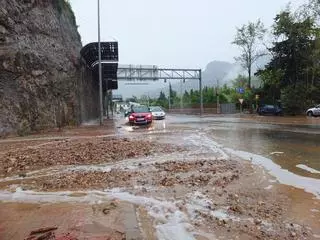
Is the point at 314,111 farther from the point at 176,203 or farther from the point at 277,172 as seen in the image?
the point at 176,203

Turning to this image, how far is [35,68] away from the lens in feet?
84.6

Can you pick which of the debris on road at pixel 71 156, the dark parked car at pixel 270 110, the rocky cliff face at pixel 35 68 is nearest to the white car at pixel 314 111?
the dark parked car at pixel 270 110

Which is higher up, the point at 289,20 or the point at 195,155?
the point at 289,20

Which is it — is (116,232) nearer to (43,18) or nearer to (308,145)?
(308,145)

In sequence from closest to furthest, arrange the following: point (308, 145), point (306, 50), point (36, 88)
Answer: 1. point (308, 145)
2. point (36, 88)
3. point (306, 50)

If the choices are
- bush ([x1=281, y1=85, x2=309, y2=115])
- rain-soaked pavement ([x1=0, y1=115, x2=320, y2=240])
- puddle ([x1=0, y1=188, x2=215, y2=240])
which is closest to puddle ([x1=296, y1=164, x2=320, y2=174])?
rain-soaked pavement ([x1=0, y1=115, x2=320, y2=240])

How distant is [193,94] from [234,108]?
29.6 meters

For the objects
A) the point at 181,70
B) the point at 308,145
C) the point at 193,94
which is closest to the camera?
the point at 308,145

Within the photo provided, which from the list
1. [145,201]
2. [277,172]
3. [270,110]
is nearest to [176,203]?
[145,201]

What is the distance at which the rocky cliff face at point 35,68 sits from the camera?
22.4 metres

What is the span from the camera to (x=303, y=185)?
8.70 meters

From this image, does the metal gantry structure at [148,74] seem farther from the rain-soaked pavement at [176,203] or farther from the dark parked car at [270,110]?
the rain-soaked pavement at [176,203]

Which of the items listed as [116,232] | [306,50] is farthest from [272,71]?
[116,232]

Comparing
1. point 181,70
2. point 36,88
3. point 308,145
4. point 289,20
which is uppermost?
point 289,20
